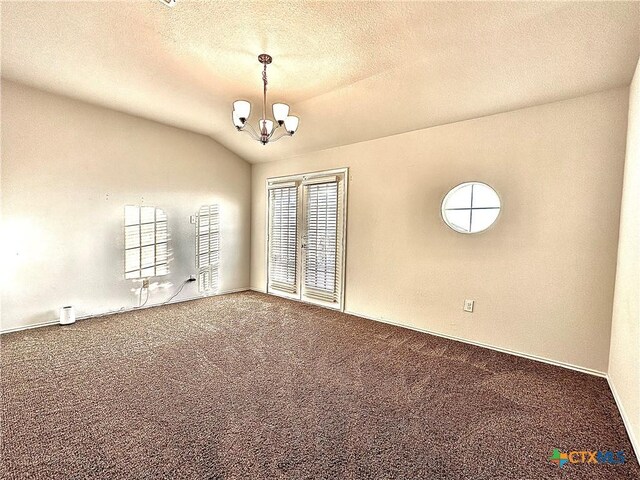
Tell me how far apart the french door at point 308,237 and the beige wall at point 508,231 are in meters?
0.26

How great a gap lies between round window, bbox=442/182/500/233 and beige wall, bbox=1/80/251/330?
356cm

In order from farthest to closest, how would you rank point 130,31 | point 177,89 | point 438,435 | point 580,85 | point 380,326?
1. point 380,326
2. point 177,89
3. point 580,85
4. point 130,31
5. point 438,435

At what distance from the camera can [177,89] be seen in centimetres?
316

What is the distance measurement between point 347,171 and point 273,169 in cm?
151

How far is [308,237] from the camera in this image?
457cm

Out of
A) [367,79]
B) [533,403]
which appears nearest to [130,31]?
[367,79]

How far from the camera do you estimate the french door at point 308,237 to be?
165 inches

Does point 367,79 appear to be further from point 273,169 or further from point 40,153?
point 40,153

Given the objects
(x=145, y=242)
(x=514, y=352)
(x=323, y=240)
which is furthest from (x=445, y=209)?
(x=145, y=242)

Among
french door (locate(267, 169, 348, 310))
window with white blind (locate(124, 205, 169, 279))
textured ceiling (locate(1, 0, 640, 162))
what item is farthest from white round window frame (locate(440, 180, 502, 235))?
window with white blind (locate(124, 205, 169, 279))

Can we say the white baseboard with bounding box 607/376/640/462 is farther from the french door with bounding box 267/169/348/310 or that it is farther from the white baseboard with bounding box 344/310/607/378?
the french door with bounding box 267/169/348/310

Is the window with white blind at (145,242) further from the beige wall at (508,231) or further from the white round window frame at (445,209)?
the white round window frame at (445,209)

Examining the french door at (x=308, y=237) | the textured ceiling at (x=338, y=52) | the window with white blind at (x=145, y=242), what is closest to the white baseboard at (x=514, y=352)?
the french door at (x=308, y=237)

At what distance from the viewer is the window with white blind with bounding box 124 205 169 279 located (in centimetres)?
400
